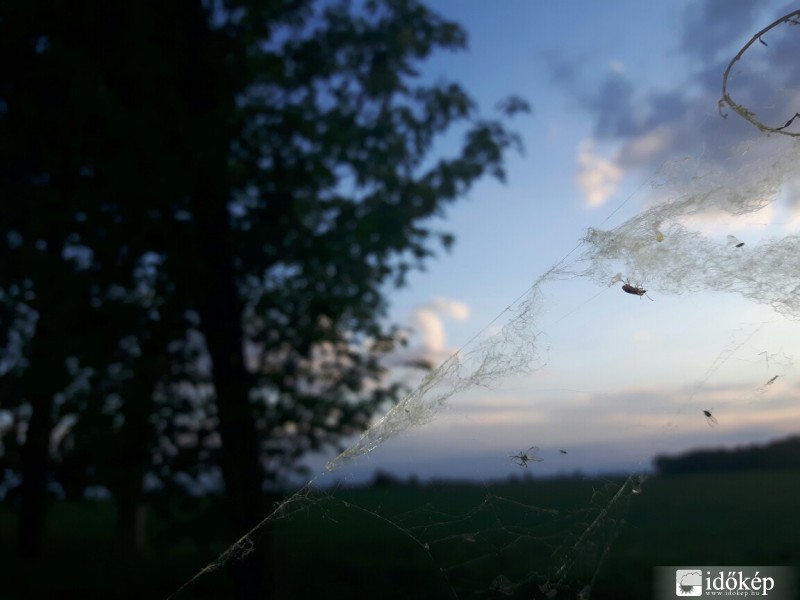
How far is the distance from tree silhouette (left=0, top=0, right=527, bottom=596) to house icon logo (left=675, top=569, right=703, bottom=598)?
3.24 metres

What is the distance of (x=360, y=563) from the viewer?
443 cm

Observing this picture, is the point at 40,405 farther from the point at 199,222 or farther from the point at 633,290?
the point at 633,290

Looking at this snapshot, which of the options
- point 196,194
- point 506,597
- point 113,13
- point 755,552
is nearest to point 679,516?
point 755,552

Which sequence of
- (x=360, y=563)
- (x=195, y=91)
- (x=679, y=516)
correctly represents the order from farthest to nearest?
(x=195, y=91) → (x=360, y=563) → (x=679, y=516)

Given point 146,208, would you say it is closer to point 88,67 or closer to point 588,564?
point 88,67

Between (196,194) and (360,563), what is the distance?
121 inches

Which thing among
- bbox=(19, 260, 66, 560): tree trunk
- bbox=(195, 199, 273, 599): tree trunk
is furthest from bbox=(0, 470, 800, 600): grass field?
bbox=(19, 260, 66, 560): tree trunk

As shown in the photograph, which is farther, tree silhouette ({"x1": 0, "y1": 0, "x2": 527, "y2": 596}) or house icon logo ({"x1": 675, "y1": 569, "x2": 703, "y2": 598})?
tree silhouette ({"x1": 0, "y1": 0, "x2": 527, "y2": 596})

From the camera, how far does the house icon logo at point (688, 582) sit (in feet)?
10.3

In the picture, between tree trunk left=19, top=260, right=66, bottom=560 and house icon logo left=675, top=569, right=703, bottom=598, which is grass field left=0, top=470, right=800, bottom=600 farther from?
tree trunk left=19, top=260, right=66, bottom=560

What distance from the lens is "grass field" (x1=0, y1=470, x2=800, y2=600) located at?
2.90 metres

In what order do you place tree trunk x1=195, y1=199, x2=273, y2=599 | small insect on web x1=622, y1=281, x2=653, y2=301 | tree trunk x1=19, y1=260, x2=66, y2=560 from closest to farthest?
small insect on web x1=622, y1=281, x2=653, y2=301 < tree trunk x1=195, y1=199, x2=273, y2=599 < tree trunk x1=19, y1=260, x2=66, y2=560

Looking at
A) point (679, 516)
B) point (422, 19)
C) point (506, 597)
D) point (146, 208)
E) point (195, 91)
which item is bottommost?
point (506, 597)

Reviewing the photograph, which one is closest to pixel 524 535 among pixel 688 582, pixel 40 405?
pixel 688 582
